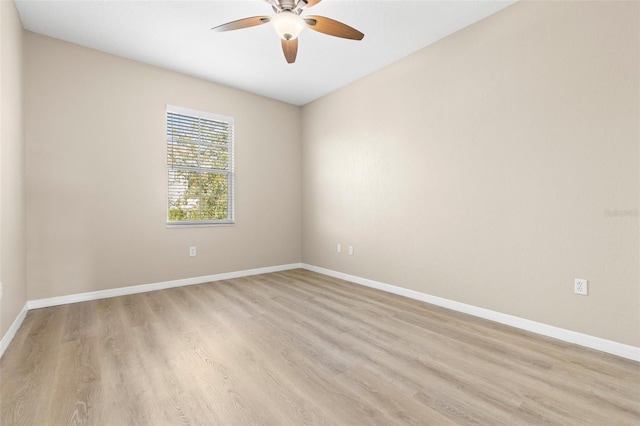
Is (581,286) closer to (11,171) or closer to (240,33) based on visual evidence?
(240,33)

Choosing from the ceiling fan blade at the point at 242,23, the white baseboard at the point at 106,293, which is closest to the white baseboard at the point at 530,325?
the white baseboard at the point at 106,293

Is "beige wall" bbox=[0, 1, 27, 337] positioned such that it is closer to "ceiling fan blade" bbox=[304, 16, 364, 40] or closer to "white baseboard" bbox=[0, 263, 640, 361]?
"white baseboard" bbox=[0, 263, 640, 361]

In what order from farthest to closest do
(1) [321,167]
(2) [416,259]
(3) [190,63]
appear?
(1) [321,167] < (3) [190,63] < (2) [416,259]

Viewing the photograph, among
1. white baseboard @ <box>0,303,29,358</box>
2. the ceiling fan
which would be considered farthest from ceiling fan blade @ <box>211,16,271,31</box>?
white baseboard @ <box>0,303,29,358</box>

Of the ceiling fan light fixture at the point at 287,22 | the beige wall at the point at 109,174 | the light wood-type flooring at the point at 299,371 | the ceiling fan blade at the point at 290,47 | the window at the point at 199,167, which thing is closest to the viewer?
the light wood-type flooring at the point at 299,371

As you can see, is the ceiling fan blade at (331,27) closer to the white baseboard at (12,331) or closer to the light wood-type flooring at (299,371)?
the light wood-type flooring at (299,371)

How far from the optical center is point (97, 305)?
3012mm

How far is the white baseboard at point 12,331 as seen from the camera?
201cm

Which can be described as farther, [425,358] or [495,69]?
[495,69]

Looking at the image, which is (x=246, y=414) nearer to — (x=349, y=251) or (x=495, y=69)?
(x=349, y=251)

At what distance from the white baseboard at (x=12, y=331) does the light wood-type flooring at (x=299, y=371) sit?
0.05 meters

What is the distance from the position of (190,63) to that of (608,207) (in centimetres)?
427

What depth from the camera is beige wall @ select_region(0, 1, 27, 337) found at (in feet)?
6.84

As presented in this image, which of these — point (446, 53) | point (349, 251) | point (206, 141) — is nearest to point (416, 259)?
point (349, 251)
